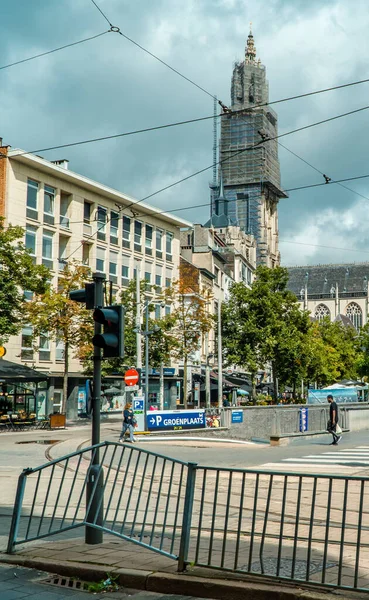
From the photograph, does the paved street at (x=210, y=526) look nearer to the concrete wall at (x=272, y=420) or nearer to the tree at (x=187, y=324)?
the concrete wall at (x=272, y=420)

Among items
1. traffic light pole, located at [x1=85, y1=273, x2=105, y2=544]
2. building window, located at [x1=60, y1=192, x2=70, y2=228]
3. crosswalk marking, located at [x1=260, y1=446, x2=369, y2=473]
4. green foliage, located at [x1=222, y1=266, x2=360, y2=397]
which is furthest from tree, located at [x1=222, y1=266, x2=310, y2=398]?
traffic light pole, located at [x1=85, y1=273, x2=105, y2=544]

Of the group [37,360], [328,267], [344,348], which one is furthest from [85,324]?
[328,267]

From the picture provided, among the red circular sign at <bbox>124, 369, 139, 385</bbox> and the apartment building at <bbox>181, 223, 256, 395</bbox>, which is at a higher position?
the apartment building at <bbox>181, 223, 256, 395</bbox>

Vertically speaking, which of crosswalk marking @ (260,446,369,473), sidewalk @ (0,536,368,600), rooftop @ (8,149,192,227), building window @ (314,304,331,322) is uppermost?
building window @ (314,304,331,322)

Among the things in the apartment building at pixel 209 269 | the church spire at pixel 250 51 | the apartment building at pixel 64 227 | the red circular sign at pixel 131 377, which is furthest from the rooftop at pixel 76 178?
the church spire at pixel 250 51

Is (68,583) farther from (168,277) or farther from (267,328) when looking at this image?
(168,277)

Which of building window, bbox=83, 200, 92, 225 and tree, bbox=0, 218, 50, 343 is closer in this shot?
tree, bbox=0, 218, 50, 343

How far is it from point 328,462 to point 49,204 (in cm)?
3461

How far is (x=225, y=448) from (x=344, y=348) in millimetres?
65941

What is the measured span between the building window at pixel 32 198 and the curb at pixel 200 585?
42.0 meters

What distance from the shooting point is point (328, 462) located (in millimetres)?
19188

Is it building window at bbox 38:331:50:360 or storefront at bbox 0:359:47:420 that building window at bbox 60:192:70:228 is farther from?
storefront at bbox 0:359:47:420

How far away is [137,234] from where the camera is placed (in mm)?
58406

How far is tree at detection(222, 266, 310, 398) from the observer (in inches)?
1984
